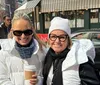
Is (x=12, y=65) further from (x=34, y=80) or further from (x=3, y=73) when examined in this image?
(x=34, y=80)

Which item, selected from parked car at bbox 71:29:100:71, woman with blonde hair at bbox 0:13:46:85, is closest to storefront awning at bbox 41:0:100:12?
parked car at bbox 71:29:100:71

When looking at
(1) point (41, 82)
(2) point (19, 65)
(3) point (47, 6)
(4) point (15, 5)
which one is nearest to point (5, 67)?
(2) point (19, 65)

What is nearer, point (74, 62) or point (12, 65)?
point (74, 62)

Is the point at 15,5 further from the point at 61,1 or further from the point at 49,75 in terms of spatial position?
the point at 49,75

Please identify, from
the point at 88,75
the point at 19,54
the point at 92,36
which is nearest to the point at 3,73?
the point at 19,54

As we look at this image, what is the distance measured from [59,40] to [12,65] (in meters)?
0.46

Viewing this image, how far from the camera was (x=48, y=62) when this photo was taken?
250 centimetres

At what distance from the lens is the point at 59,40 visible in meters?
2.43

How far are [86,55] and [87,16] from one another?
2054 centimetres

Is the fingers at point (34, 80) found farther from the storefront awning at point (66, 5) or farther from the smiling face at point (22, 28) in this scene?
the storefront awning at point (66, 5)

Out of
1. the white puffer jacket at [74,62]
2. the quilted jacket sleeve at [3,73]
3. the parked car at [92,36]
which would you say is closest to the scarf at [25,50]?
the quilted jacket sleeve at [3,73]

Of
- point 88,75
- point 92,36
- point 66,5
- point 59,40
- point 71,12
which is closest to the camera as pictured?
point 88,75

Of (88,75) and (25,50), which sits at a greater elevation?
(25,50)

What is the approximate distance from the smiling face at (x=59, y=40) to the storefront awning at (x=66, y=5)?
19.5 meters
